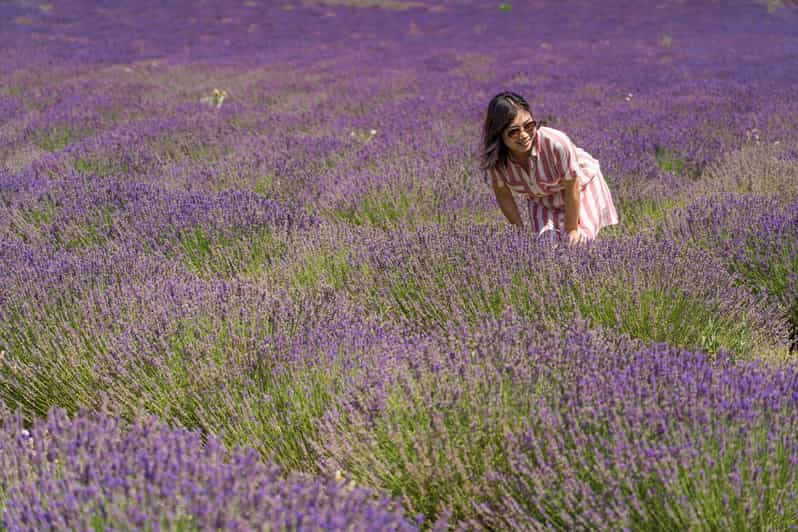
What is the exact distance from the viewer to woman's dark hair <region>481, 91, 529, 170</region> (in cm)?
267

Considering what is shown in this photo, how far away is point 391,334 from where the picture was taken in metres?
1.88

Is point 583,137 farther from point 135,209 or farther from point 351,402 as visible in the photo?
point 351,402

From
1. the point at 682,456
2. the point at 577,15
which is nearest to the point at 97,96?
the point at 682,456

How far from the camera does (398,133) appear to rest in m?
5.36

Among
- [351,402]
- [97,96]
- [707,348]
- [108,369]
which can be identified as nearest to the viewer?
[351,402]

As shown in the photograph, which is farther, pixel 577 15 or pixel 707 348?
pixel 577 15

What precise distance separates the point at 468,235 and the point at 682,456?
151 cm

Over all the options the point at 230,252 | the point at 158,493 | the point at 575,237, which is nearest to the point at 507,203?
the point at 575,237

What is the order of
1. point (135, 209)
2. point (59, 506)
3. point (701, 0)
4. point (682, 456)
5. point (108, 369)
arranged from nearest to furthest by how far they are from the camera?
point (59, 506) < point (682, 456) < point (108, 369) < point (135, 209) < point (701, 0)

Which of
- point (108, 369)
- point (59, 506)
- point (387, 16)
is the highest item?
point (387, 16)

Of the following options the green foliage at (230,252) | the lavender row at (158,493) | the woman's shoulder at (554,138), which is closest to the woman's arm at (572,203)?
the woman's shoulder at (554,138)

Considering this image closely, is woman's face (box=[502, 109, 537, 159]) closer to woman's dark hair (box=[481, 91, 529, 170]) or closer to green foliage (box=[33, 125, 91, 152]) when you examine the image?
woman's dark hair (box=[481, 91, 529, 170])

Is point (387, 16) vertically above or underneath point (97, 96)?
above

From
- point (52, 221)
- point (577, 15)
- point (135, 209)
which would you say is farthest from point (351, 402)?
point (577, 15)
